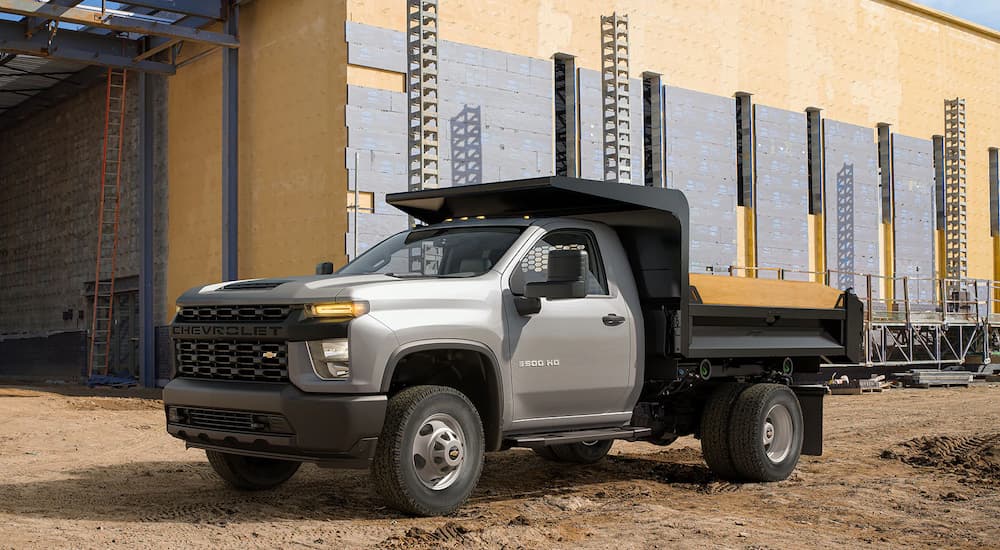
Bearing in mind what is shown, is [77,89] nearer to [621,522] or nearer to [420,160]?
[420,160]

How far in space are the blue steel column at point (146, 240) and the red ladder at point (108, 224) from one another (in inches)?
32.2

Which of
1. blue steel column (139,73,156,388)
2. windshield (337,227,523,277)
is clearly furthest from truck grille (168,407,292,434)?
blue steel column (139,73,156,388)

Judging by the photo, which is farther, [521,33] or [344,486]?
[521,33]

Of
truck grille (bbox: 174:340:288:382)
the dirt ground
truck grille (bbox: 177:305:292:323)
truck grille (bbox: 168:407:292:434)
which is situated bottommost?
the dirt ground

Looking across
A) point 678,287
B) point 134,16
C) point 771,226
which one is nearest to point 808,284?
point 678,287

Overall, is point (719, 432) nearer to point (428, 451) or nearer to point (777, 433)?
point (777, 433)

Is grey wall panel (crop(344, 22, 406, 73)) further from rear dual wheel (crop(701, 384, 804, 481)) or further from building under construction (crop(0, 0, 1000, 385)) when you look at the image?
rear dual wheel (crop(701, 384, 804, 481))

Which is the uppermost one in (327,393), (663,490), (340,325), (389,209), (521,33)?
(521,33)

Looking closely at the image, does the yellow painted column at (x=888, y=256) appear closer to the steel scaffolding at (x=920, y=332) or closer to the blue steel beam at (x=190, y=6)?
the steel scaffolding at (x=920, y=332)

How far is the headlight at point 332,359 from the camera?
7113 mm

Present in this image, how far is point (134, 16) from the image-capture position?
77.3 ft

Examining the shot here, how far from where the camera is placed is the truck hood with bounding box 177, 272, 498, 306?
722 centimetres

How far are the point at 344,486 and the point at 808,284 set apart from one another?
483 cm

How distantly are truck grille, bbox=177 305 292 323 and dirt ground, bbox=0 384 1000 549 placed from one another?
1366 millimetres
